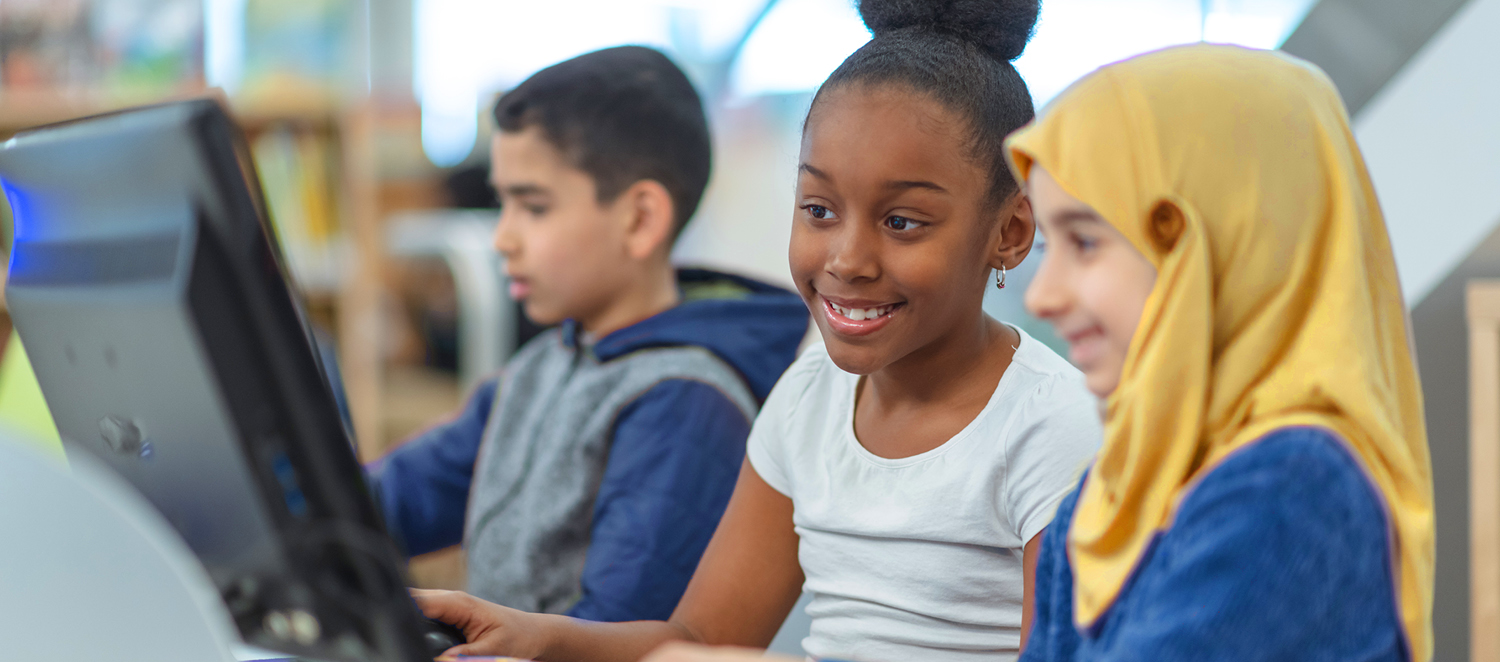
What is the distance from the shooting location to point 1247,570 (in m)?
0.53

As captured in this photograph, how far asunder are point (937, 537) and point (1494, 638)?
2.41ft

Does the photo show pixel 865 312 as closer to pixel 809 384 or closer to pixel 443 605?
pixel 809 384

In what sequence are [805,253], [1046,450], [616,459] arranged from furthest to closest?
[616,459]
[805,253]
[1046,450]

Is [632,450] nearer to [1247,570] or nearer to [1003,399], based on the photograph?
[1003,399]

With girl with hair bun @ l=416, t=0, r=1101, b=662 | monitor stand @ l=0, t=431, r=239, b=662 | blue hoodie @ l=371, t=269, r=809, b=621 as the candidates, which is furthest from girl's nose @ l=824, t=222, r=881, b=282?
monitor stand @ l=0, t=431, r=239, b=662

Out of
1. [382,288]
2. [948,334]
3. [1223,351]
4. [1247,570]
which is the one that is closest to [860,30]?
[948,334]

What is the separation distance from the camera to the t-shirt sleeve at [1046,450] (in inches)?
32.0

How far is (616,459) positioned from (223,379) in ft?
2.05

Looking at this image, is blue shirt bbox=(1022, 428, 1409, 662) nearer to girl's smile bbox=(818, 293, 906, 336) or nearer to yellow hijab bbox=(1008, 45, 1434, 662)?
yellow hijab bbox=(1008, 45, 1434, 662)

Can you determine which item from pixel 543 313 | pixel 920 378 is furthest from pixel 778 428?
pixel 543 313

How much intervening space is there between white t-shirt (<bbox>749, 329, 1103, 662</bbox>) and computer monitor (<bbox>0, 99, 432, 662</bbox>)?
414 mm

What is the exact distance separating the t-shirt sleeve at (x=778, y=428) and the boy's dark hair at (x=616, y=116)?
1.31 ft

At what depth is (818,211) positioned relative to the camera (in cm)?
92

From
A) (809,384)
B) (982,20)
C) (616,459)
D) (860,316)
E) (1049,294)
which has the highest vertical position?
(982,20)
